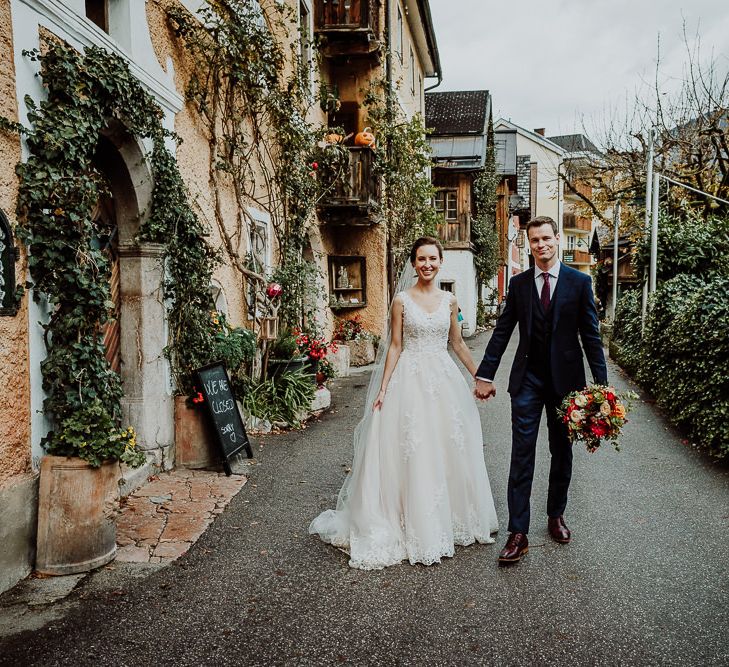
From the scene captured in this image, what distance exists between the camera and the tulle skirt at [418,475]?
4418 millimetres

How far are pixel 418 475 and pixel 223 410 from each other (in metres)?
2.99

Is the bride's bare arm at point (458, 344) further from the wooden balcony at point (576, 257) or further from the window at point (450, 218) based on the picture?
the wooden balcony at point (576, 257)

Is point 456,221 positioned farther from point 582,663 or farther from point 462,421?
point 582,663

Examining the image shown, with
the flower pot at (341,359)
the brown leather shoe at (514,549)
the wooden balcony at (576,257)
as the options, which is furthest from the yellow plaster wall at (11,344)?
the wooden balcony at (576,257)

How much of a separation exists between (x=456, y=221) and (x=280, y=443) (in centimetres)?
1993

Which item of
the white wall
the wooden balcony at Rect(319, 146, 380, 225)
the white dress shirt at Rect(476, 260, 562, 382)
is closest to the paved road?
the white dress shirt at Rect(476, 260, 562, 382)

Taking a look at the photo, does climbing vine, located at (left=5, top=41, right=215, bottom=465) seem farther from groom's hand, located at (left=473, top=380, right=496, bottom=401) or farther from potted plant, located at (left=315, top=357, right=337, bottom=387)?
potted plant, located at (left=315, top=357, right=337, bottom=387)

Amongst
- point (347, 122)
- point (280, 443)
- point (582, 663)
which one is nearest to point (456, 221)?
point (347, 122)

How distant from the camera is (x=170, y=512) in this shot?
18.0ft

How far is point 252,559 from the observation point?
4535 mm

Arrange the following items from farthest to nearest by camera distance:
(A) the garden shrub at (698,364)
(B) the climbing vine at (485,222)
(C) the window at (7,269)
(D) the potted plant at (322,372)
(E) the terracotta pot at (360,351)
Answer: (B) the climbing vine at (485,222) < (E) the terracotta pot at (360,351) < (D) the potted plant at (322,372) < (A) the garden shrub at (698,364) < (C) the window at (7,269)

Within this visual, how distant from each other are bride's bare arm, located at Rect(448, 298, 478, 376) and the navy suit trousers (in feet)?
1.25

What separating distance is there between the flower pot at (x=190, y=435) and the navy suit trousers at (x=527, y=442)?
3.46 meters

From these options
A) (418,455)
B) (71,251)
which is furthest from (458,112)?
(418,455)
